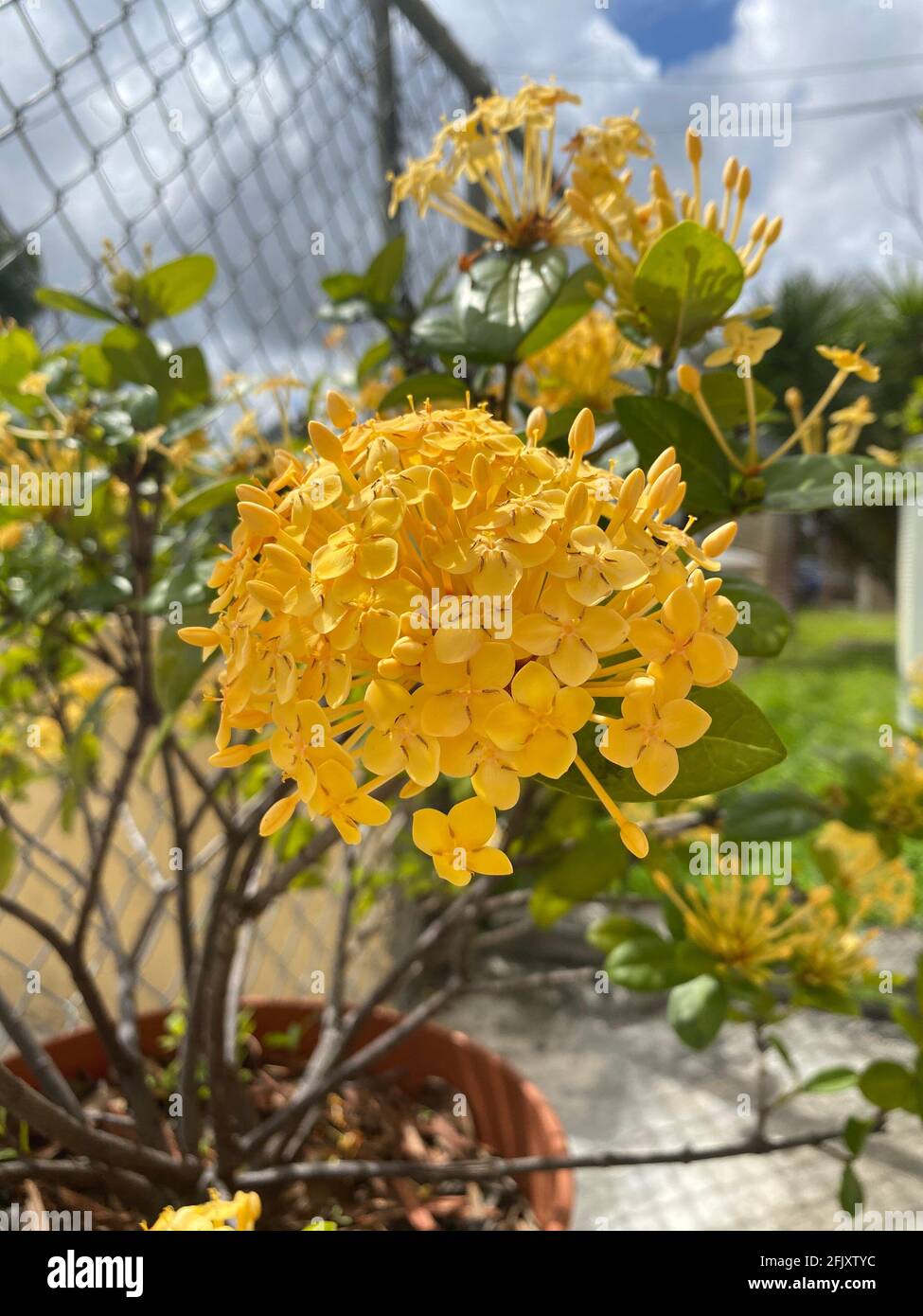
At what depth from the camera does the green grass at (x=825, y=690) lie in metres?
2.67

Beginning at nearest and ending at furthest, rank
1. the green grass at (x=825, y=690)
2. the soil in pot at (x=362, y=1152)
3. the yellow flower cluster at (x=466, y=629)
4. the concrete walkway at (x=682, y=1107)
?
the yellow flower cluster at (x=466, y=629)
the soil in pot at (x=362, y=1152)
the concrete walkway at (x=682, y=1107)
the green grass at (x=825, y=690)

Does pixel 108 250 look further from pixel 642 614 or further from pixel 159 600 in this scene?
pixel 642 614

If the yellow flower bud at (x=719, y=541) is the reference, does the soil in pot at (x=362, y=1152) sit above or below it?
below

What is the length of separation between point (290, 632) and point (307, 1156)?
27.8 inches

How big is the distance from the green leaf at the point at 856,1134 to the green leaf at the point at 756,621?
46 cm

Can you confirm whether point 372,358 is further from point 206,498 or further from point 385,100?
point 385,100

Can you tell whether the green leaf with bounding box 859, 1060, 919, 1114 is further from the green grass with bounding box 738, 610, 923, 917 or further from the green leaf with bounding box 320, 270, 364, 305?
the green leaf with bounding box 320, 270, 364, 305

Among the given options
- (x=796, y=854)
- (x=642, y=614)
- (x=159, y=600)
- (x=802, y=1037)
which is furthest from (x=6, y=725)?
(x=796, y=854)

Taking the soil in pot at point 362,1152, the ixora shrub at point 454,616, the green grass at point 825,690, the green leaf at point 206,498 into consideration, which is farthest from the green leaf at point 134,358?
the green grass at point 825,690

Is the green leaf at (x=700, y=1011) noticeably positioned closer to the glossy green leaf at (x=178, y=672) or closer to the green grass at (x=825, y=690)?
the glossy green leaf at (x=178, y=672)

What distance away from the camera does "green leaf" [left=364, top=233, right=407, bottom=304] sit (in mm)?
657

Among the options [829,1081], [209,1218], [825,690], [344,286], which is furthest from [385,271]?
[825,690]

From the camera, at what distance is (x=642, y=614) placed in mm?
261

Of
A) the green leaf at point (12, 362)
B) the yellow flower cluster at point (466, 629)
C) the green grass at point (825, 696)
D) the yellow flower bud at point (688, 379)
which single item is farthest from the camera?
the green grass at point (825, 696)
